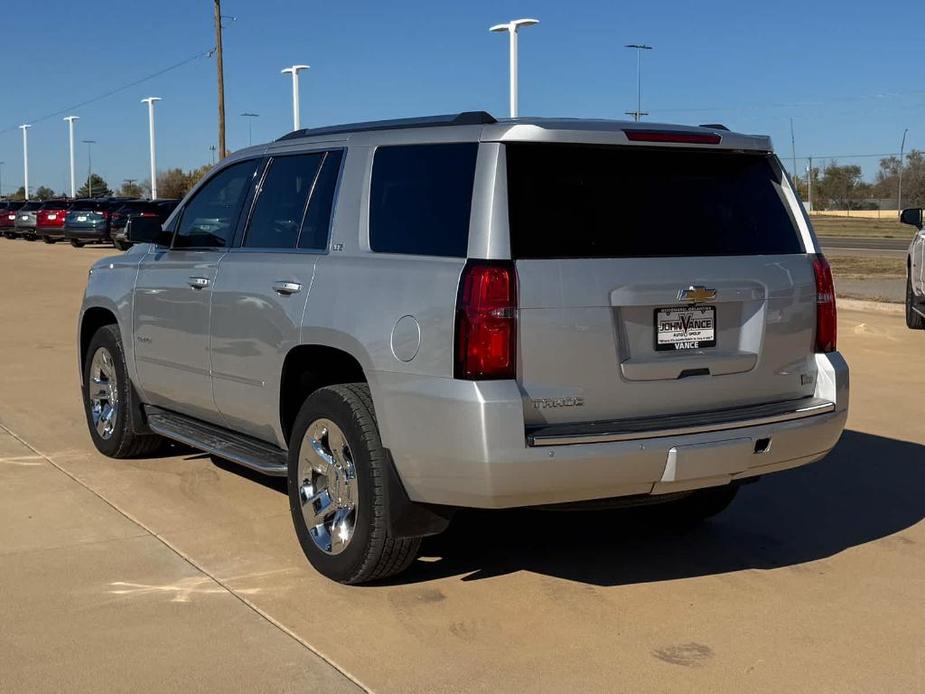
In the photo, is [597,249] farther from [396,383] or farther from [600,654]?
[600,654]

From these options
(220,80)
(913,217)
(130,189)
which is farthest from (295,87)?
(130,189)

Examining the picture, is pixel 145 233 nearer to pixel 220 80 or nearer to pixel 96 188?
pixel 220 80

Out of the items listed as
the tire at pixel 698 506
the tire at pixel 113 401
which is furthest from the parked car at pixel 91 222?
the tire at pixel 698 506

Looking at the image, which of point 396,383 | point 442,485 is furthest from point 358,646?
point 396,383

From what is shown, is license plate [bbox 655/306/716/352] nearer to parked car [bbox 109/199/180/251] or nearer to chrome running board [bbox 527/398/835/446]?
chrome running board [bbox 527/398/835/446]

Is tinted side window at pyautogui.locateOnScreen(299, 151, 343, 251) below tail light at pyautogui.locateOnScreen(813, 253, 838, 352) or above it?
above

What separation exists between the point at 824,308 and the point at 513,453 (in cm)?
174

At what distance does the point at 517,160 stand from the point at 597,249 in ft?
1.52

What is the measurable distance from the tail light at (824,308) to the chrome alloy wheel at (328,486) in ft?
6.84

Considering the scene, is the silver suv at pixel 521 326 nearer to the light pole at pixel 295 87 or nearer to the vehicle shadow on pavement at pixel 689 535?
the vehicle shadow on pavement at pixel 689 535

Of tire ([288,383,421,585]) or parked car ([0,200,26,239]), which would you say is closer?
tire ([288,383,421,585])

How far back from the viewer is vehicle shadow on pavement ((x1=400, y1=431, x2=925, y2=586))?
5504 mm

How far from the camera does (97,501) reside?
21.5ft

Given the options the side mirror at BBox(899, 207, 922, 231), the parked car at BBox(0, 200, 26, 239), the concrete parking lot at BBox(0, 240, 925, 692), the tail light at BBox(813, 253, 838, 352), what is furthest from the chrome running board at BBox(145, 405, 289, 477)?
the parked car at BBox(0, 200, 26, 239)
